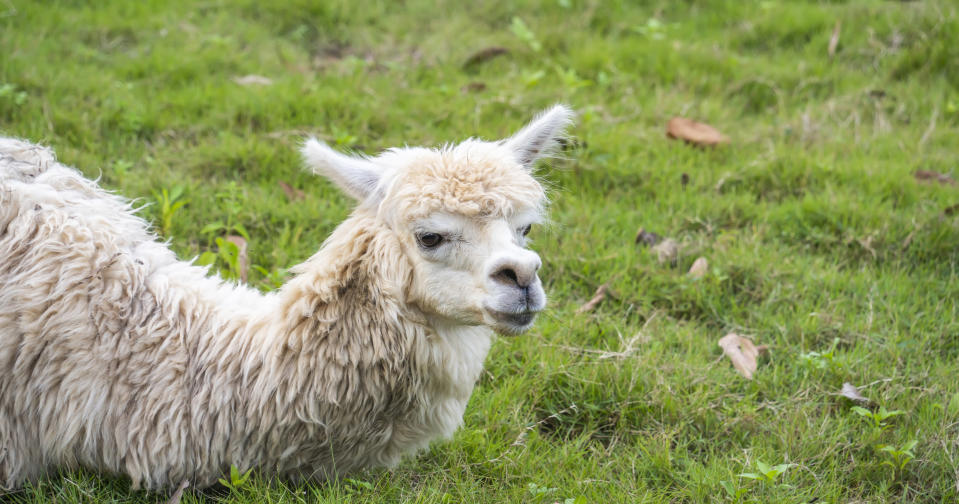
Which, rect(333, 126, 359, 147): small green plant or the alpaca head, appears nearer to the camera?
the alpaca head

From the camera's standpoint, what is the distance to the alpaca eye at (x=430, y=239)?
2938 mm

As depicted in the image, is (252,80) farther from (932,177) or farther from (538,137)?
(932,177)

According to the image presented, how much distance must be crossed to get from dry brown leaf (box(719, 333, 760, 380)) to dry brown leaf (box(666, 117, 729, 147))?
5.80 ft

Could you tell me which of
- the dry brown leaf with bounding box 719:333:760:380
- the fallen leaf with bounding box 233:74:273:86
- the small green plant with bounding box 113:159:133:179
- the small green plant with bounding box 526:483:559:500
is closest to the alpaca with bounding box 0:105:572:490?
the small green plant with bounding box 526:483:559:500

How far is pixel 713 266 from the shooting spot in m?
4.69

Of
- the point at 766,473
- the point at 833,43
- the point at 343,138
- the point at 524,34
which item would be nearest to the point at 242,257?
the point at 343,138

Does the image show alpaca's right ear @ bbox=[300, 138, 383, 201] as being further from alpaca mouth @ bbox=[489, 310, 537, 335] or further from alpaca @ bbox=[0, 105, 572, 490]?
alpaca mouth @ bbox=[489, 310, 537, 335]

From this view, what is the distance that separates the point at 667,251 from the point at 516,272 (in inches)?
85.3

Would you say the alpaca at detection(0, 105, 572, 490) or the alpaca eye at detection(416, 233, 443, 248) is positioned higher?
the alpaca eye at detection(416, 233, 443, 248)

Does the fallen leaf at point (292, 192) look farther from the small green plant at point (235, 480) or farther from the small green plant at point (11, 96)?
the small green plant at point (235, 480)

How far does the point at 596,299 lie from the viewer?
443cm

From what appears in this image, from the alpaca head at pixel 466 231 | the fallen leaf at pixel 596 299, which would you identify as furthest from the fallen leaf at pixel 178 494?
the fallen leaf at pixel 596 299

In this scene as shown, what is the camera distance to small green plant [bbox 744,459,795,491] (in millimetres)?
3238

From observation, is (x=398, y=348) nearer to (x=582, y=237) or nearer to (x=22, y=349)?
(x=22, y=349)
